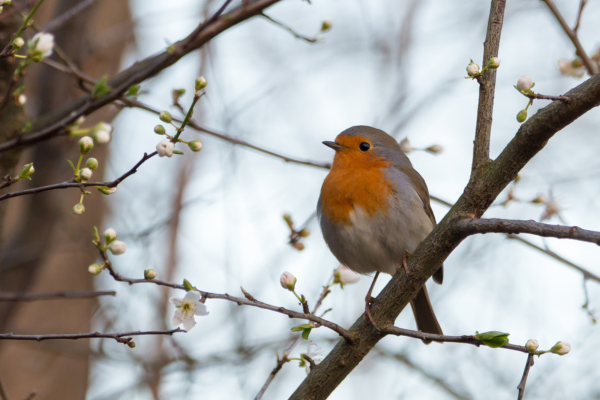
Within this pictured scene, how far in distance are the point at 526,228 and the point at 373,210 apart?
6.78ft

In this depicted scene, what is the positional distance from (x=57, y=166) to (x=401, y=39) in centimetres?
457

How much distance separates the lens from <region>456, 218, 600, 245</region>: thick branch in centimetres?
179

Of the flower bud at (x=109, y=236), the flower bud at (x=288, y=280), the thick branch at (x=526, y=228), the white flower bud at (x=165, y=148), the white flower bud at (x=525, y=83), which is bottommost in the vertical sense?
the flower bud at (x=109, y=236)

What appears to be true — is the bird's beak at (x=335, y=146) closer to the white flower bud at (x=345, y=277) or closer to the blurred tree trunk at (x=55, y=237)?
the white flower bud at (x=345, y=277)

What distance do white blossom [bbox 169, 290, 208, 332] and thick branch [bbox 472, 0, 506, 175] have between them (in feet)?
4.30

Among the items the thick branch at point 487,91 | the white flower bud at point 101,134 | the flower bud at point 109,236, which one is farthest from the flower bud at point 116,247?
the thick branch at point 487,91

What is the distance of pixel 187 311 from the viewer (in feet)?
7.84

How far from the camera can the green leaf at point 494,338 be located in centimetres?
227

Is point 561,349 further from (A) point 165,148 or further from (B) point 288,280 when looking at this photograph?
(A) point 165,148

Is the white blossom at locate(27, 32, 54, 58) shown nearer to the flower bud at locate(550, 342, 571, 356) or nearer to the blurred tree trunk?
the flower bud at locate(550, 342, 571, 356)

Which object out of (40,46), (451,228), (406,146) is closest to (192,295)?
(40,46)

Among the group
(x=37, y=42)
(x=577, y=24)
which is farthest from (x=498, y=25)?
(x=37, y=42)

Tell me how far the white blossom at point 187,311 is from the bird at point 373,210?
174 centimetres

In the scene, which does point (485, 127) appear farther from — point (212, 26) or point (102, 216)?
point (102, 216)
